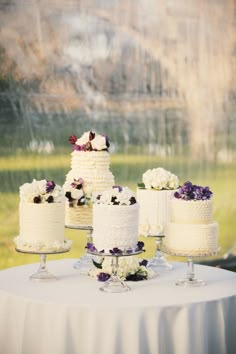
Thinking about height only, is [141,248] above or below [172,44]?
below

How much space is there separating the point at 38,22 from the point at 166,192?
499cm

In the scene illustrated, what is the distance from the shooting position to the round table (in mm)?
4176

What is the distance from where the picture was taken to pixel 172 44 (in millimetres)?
9961

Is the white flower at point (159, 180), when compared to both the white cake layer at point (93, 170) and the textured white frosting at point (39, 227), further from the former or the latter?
the textured white frosting at point (39, 227)

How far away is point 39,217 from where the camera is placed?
4.57 meters

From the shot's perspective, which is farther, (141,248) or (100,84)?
(100,84)

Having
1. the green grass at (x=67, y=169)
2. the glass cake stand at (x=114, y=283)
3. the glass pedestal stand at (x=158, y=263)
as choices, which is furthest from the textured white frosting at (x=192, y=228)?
the green grass at (x=67, y=169)

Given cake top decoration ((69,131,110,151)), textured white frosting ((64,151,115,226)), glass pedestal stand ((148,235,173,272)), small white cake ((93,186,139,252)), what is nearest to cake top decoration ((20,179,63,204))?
small white cake ((93,186,139,252))

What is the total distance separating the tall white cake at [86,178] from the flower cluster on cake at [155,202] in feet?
0.87

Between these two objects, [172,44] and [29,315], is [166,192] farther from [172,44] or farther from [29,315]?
[172,44]

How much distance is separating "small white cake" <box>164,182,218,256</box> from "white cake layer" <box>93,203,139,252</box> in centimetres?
33

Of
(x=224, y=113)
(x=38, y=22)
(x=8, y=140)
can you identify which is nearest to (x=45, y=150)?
(x=8, y=140)

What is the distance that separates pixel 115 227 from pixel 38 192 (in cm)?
52

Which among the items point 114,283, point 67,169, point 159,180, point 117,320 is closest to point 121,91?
point 67,169
